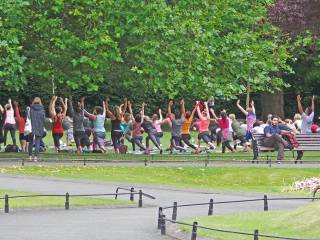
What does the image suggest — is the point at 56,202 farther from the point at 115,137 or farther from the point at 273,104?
the point at 273,104

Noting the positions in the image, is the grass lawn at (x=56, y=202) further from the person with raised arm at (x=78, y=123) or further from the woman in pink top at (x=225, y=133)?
Result: the woman in pink top at (x=225, y=133)

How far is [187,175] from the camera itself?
1289 inches

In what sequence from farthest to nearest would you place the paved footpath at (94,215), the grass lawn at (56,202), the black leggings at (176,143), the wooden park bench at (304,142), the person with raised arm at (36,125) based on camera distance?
the black leggings at (176,143), the wooden park bench at (304,142), the person with raised arm at (36,125), the grass lawn at (56,202), the paved footpath at (94,215)

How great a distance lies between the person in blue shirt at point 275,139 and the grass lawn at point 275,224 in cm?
1654

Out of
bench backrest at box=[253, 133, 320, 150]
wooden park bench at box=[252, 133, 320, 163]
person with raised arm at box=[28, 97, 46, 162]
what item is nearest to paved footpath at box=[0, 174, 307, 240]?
person with raised arm at box=[28, 97, 46, 162]

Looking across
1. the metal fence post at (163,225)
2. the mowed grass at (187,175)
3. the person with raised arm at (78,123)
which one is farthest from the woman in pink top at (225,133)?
the metal fence post at (163,225)

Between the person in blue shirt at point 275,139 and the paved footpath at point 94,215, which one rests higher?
the person in blue shirt at point 275,139

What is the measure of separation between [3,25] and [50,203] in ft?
A: 49.8

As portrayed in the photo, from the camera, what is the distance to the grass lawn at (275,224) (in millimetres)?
16781

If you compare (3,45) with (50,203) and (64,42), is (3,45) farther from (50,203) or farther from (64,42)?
(50,203)

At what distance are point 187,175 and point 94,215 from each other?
10.7 meters

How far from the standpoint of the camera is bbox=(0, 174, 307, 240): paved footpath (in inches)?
744

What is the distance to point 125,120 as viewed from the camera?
44.8m

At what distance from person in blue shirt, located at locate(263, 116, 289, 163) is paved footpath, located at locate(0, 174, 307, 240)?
8644 mm
